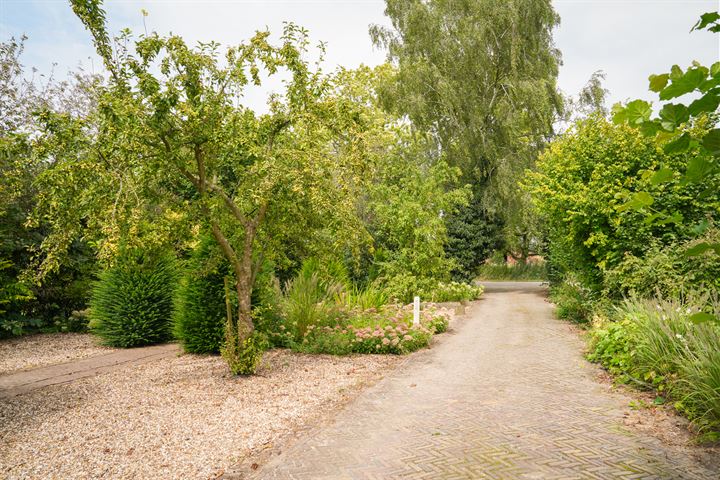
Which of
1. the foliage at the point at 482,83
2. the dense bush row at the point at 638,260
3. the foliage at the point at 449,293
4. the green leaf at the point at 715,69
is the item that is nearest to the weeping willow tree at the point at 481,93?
the foliage at the point at 482,83

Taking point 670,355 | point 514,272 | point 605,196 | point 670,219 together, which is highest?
point 605,196

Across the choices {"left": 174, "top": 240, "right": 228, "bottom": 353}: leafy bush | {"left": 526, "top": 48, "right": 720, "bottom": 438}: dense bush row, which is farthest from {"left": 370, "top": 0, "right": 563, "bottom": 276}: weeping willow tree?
{"left": 174, "top": 240, "right": 228, "bottom": 353}: leafy bush

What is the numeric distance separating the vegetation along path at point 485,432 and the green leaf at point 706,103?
3.25 m

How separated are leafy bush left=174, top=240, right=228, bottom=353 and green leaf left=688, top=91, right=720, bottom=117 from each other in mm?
7774

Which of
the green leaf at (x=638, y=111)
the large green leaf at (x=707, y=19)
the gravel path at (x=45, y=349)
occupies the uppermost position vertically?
the large green leaf at (x=707, y=19)

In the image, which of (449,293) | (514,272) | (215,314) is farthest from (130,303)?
(514,272)

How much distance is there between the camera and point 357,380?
717cm

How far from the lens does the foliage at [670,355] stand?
484cm

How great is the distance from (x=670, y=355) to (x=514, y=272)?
3326cm

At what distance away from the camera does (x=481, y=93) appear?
21.5m

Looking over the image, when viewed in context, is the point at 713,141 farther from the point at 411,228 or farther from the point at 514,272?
the point at 514,272

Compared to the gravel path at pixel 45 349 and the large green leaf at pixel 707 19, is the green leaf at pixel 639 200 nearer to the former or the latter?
the large green leaf at pixel 707 19

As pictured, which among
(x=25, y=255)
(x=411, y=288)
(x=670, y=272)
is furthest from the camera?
(x=411, y=288)

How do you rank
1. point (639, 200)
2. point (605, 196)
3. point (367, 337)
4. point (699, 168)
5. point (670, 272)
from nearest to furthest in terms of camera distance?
point (699, 168), point (639, 200), point (670, 272), point (367, 337), point (605, 196)
